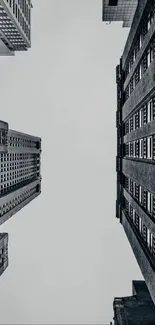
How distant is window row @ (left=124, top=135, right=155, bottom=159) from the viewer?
53.5 m

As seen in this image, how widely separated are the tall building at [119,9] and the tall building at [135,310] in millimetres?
78623

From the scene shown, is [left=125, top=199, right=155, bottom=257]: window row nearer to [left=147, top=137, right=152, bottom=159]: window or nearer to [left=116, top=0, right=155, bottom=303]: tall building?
[left=116, top=0, right=155, bottom=303]: tall building

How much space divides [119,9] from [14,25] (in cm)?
5395

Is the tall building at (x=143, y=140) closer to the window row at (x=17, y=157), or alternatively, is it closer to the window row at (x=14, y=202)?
the window row at (x=14, y=202)

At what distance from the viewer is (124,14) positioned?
9988cm

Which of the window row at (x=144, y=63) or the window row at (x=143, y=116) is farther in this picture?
the window row at (x=144, y=63)

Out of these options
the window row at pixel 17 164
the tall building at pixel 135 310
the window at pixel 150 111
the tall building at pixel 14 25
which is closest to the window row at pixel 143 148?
the window at pixel 150 111

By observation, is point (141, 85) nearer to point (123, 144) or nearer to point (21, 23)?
point (123, 144)

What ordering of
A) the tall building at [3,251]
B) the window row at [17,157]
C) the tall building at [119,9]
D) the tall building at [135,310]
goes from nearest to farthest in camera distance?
the tall building at [135,310]
the tall building at [119,9]
the tall building at [3,251]
the window row at [17,157]

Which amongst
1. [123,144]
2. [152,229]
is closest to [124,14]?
[123,144]

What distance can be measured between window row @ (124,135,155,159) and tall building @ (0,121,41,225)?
5072 cm

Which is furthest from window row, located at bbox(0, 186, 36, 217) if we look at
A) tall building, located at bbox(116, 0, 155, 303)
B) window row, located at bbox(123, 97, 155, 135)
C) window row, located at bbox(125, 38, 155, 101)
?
window row, located at bbox(125, 38, 155, 101)

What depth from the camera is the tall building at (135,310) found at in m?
82.3

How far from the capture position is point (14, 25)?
135000 millimetres
